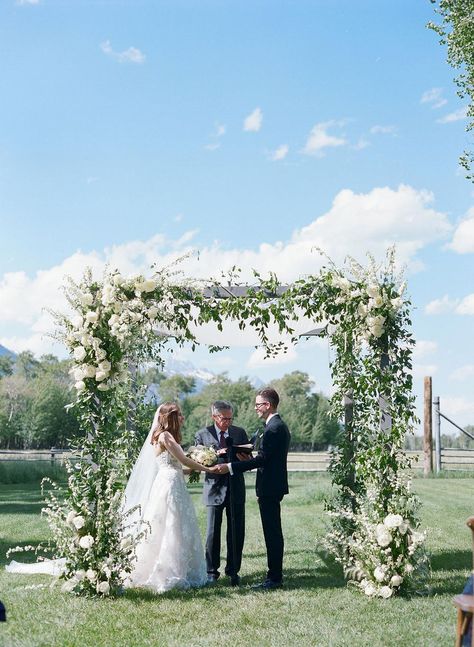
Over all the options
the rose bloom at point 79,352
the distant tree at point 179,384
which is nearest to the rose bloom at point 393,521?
the rose bloom at point 79,352

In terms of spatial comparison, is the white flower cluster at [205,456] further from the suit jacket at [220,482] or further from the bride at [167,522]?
the suit jacket at [220,482]

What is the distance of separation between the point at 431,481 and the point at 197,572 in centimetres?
1316

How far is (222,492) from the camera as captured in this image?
26.1 ft

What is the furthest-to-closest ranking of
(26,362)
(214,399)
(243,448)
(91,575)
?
(26,362) < (214,399) < (243,448) < (91,575)

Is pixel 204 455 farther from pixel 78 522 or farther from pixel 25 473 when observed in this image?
pixel 25 473

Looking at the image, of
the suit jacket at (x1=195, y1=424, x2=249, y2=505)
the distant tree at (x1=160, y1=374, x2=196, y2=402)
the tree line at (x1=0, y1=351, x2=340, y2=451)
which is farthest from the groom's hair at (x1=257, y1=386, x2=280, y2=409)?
the distant tree at (x1=160, y1=374, x2=196, y2=402)

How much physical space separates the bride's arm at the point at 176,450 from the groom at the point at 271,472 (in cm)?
21

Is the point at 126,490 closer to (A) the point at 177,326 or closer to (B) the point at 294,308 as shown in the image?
(A) the point at 177,326

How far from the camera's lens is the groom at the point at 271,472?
747 centimetres

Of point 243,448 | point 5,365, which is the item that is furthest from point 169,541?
point 5,365

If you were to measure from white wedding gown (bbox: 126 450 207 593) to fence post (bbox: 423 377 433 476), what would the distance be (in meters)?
14.4

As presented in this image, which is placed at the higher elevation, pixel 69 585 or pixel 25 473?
pixel 25 473

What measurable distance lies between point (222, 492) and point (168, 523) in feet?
2.05

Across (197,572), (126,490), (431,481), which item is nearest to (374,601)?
(197,572)
